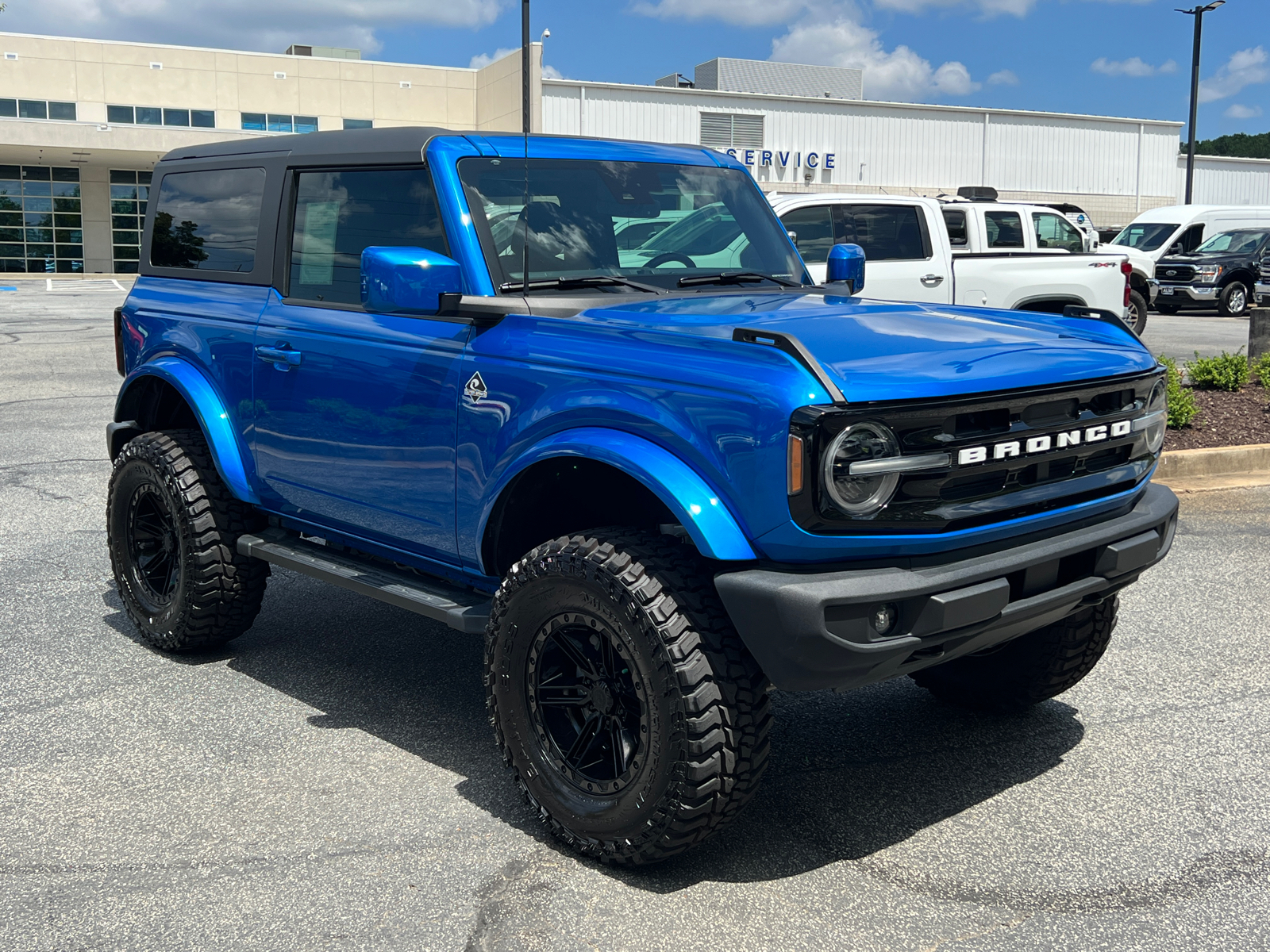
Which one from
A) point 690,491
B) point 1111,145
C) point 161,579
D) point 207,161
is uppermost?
point 1111,145

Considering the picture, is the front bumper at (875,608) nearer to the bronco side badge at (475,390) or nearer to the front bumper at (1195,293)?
the bronco side badge at (475,390)

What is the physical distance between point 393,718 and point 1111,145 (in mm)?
51445

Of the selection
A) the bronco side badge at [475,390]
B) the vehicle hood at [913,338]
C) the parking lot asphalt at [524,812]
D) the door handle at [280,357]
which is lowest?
the parking lot asphalt at [524,812]

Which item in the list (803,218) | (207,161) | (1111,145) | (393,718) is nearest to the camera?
(393,718)

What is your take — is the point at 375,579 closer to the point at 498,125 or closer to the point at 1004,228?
the point at 1004,228

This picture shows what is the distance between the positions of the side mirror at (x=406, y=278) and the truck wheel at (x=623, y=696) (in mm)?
878

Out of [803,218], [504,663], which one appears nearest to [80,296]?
[803,218]

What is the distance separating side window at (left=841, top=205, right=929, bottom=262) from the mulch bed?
3.18m

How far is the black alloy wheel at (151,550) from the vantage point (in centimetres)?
525

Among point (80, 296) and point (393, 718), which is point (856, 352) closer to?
point (393, 718)

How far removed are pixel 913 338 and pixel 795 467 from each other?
0.71 metres

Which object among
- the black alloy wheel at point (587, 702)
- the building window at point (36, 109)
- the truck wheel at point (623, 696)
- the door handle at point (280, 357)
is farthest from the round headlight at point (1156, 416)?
the building window at point (36, 109)

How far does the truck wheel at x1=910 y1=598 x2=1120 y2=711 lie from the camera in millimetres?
4246

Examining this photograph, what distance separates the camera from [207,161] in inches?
210
